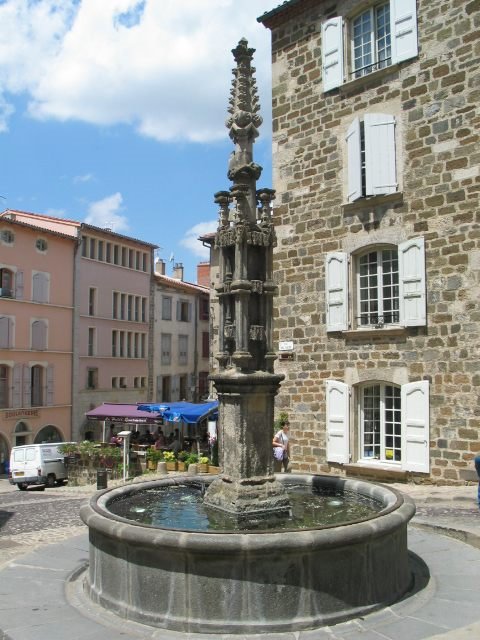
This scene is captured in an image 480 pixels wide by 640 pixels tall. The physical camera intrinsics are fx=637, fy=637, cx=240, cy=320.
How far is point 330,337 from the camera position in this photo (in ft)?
46.5

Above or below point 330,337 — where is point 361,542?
below

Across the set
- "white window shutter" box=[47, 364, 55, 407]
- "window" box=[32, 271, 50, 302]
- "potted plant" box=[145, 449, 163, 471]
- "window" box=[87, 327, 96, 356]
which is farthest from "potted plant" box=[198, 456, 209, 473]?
"window" box=[87, 327, 96, 356]

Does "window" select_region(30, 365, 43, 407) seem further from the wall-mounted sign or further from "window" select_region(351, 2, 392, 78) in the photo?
"window" select_region(351, 2, 392, 78)

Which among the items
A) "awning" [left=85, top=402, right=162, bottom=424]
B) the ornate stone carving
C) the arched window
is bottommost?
the arched window

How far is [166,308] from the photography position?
43250 mm

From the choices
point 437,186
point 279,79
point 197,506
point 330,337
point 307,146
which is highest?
point 279,79

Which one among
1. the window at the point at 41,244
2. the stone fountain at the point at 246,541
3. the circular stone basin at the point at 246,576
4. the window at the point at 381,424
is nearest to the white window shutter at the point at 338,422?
the window at the point at 381,424

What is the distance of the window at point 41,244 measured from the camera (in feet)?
113

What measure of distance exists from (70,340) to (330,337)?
24697 millimetres

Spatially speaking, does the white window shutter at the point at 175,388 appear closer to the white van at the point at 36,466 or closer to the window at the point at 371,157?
the white van at the point at 36,466

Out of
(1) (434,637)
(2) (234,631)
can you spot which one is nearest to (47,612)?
(2) (234,631)

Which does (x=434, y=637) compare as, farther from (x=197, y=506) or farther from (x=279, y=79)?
(x=279, y=79)

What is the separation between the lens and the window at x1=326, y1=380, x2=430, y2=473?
12.5 meters

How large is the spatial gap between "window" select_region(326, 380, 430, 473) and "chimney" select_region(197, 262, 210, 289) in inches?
1303
